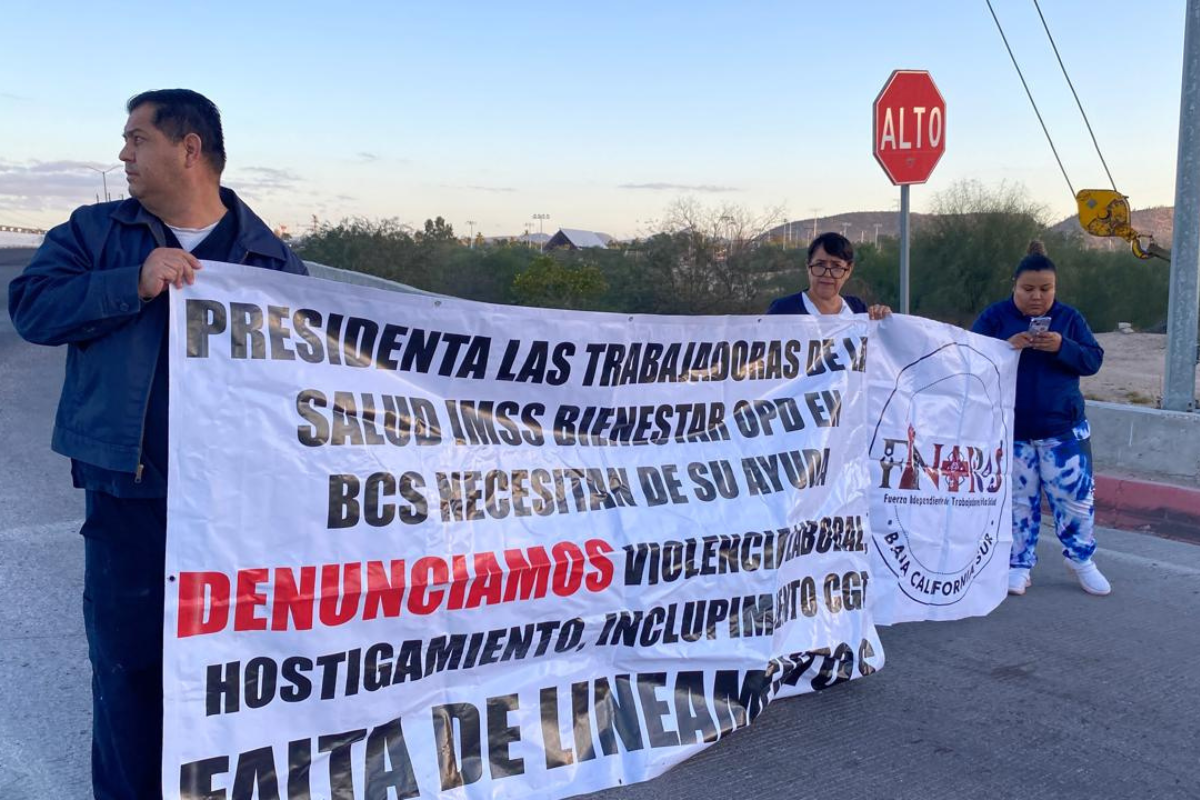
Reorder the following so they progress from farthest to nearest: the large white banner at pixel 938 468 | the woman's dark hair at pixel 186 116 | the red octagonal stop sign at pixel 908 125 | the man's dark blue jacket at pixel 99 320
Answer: the red octagonal stop sign at pixel 908 125
the large white banner at pixel 938 468
the woman's dark hair at pixel 186 116
the man's dark blue jacket at pixel 99 320

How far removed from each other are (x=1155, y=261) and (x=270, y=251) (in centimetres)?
3054

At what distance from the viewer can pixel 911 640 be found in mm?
4785

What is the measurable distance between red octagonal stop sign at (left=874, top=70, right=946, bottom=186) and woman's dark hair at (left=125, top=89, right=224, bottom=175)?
678 centimetres

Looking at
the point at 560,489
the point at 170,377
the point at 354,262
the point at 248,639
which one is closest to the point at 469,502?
the point at 560,489

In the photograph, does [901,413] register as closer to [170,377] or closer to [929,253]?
[170,377]

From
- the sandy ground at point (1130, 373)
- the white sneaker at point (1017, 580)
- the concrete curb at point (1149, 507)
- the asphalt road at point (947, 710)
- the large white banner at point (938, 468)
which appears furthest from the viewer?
the sandy ground at point (1130, 373)

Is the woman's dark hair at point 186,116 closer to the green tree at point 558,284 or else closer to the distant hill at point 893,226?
the distant hill at point 893,226

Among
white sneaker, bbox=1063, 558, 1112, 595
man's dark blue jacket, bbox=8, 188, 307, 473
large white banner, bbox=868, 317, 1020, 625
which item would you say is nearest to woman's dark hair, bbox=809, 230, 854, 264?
large white banner, bbox=868, 317, 1020, 625

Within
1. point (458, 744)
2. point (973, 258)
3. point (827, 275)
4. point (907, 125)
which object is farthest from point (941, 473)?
point (973, 258)

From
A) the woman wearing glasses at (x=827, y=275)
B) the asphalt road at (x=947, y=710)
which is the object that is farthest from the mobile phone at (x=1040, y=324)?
the asphalt road at (x=947, y=710)

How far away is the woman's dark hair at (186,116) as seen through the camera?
2.69 m

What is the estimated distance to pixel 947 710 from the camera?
3.98m

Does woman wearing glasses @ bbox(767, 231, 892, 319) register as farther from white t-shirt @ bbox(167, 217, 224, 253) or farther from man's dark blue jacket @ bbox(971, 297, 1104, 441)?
white t-shirt @ bbox(167, 217, 224, 253)

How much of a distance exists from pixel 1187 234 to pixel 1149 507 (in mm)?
2418
